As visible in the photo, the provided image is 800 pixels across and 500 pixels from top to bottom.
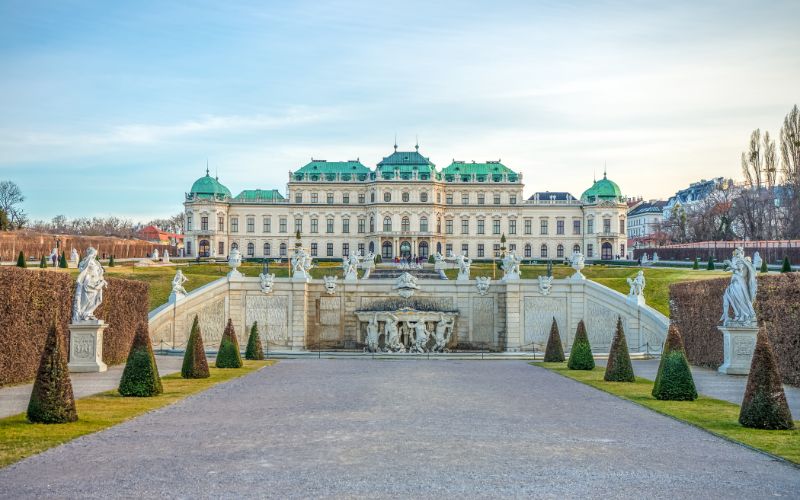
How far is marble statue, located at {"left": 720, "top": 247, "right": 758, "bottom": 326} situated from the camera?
67.2 feet

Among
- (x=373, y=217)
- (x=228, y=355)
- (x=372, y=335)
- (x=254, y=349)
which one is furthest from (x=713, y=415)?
(x=373, y=217)

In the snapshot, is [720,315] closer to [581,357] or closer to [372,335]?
[581,357]

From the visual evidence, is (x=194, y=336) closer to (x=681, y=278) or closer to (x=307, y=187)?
(x=681, y=278)

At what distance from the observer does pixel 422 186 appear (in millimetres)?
93500

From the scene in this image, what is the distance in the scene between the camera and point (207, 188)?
96.7m

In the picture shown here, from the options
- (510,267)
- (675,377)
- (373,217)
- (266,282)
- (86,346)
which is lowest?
(675,377)

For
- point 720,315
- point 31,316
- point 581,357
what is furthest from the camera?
point 720,315

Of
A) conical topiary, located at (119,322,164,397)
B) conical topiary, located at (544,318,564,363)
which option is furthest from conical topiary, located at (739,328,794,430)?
conical topiary, located at (544,318,564,363)

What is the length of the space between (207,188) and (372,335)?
66.6 m

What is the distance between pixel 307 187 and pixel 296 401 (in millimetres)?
82093

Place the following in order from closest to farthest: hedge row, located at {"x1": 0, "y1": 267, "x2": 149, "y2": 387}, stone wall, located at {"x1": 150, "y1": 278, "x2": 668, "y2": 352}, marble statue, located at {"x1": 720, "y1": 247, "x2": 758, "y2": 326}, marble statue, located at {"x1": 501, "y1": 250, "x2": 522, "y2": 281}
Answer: hedge row, located at {"x1": 0, "y1": 267, "x2": 149, "y2": 387} < marble statue, located at {"x1": 720, "y1": 247, "x2": 758, "y2": 326} < stone wall, located at {"x1": 150, "y1": 278, "x2": 668, "y2": 352} < marble statue, located at {"x1": 501, "y1": 250, "x2": 522, "y2": 281}

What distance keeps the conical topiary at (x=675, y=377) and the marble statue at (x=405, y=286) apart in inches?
756

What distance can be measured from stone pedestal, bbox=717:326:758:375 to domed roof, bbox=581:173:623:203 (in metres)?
76.8

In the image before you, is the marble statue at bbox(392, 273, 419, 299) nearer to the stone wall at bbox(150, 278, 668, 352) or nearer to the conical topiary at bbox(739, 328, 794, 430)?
the stone wall at bbox(150, 278, 668, 352)
